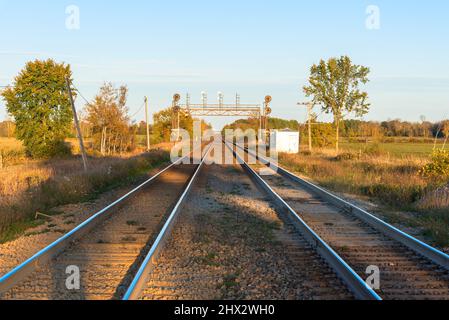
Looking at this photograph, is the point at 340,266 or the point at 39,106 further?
the point at 39,106

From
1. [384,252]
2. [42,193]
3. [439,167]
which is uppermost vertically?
[439,167]

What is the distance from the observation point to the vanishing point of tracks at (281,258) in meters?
5.10

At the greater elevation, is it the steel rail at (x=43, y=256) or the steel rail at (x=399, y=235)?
the steel rail at (x=43, y=256)

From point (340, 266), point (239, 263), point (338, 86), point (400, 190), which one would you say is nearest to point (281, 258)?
point (239, 263)

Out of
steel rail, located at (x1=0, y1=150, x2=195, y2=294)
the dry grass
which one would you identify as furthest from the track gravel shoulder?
the dry grass

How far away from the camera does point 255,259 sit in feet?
21.2

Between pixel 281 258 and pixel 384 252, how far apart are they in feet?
6.32

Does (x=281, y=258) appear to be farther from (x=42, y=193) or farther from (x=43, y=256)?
(x=42, y=193)

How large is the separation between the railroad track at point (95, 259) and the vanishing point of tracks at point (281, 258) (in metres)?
0.01

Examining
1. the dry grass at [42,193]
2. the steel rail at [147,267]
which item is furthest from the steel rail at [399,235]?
the dry grass at [42,193]

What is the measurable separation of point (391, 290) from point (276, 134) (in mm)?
34565

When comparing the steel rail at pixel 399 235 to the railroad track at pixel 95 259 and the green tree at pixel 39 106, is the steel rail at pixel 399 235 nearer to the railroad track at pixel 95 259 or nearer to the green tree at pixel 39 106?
the railroad track at pixel 95 259

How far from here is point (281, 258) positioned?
6.51 metres

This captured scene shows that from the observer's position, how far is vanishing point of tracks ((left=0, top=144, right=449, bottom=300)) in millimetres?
5102
